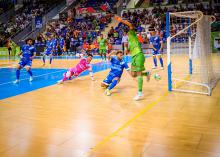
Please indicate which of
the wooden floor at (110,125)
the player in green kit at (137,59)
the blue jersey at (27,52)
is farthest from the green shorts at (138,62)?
the blue jersey at (27,52)

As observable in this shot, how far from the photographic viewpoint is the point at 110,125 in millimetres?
4832

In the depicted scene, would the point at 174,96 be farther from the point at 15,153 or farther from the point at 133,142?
the point at 15,153

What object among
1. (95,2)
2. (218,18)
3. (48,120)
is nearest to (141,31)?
(218,18)

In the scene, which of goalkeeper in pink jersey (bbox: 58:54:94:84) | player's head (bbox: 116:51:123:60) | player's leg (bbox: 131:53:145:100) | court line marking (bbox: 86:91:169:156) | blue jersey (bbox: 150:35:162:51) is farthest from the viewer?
blue jersey (bbox: 150:35:162:51)

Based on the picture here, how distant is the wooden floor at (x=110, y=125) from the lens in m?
3.77

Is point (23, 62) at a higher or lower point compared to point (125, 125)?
higher

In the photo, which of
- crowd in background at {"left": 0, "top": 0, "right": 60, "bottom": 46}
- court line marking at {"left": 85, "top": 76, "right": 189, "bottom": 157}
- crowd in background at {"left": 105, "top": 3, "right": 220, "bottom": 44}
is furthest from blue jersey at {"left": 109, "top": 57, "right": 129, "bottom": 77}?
crowd in background at {"left": 0, "top": 0, "right": 60, "bottom": 46}

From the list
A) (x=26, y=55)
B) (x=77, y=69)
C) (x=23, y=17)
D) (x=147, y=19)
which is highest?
(x=23, y=17)

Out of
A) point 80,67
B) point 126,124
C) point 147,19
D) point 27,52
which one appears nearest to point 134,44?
point 126,124

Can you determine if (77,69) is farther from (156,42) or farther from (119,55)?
(156,42)

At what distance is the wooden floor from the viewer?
377 cm

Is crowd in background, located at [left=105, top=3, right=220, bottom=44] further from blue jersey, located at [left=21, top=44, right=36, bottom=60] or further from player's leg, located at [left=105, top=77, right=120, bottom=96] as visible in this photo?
player's leg, located at [left=105, top=77, right=120, bottom=96]

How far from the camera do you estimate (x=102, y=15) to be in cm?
3177

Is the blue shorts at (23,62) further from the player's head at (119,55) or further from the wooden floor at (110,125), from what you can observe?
the player's head at (119,55)
